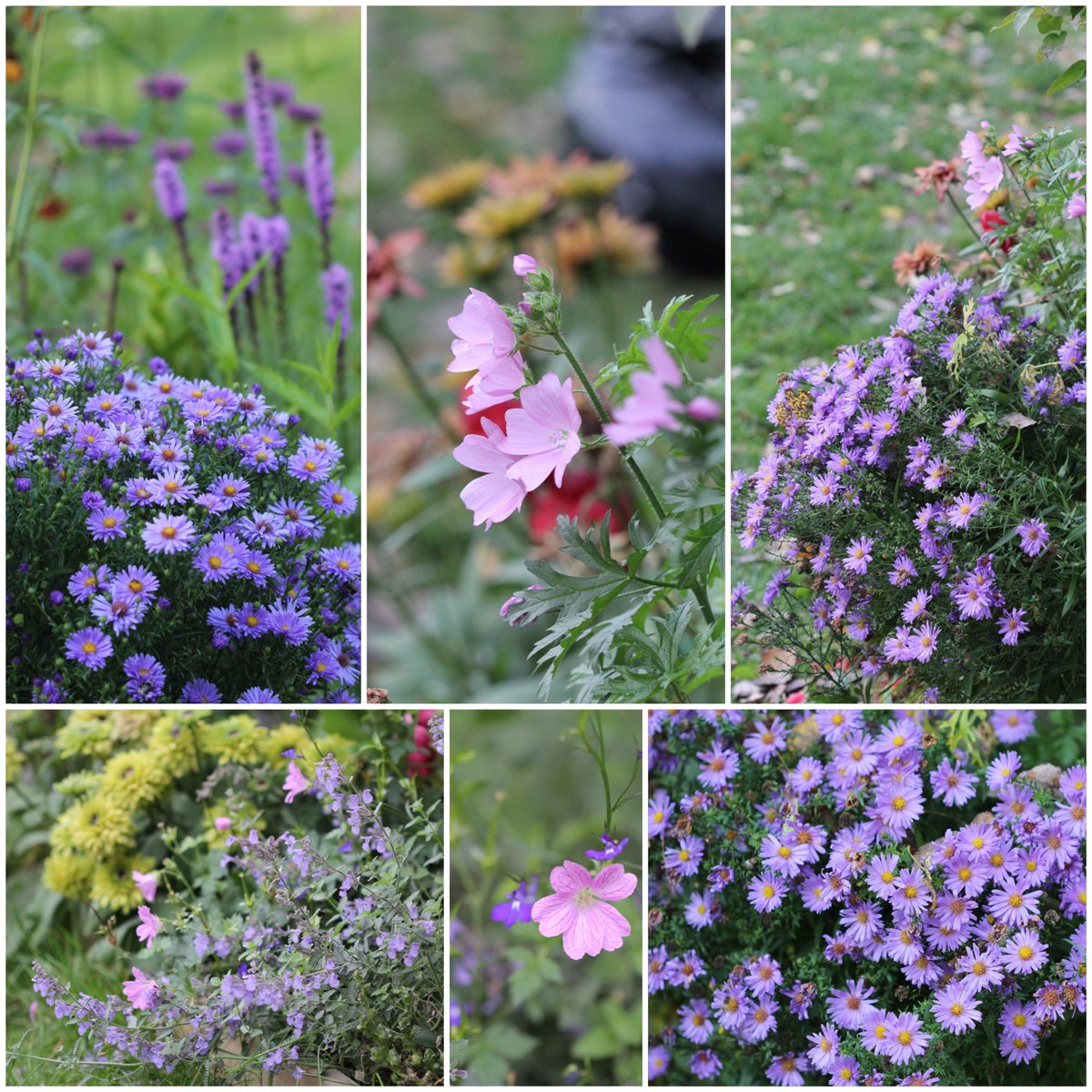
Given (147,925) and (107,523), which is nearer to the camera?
(107,523)

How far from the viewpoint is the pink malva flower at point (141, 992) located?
1.54 meters

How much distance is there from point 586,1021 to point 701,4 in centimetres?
164

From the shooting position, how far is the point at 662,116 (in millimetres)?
1800

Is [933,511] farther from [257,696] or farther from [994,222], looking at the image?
[257,696]

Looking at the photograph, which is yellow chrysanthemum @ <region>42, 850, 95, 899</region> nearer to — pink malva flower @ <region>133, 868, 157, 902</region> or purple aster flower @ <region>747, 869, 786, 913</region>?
pink malva flower @ <region>133, 868, 157, 902</region>

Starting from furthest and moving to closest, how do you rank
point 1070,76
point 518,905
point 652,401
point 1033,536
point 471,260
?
point 471,260
point 518,905
point 1070,76
point 1033,536
point 652,401

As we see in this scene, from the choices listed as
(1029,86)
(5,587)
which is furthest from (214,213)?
(1029,86)

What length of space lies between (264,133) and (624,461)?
0.94 meters

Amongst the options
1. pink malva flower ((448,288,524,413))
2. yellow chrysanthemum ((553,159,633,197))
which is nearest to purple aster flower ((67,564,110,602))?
pink malva flower ((448,288,524,413))

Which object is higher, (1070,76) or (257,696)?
(1070,76)

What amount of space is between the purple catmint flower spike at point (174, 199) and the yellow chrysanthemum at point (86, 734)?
0.75 metres

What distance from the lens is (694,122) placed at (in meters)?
1.74

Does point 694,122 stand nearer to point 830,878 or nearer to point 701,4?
point 701,4

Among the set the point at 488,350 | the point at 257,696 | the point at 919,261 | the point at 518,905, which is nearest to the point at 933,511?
the point at 919,261
